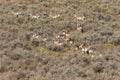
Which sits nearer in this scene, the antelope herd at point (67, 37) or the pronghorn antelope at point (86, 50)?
the pronghorn antelope at point (86, 50)

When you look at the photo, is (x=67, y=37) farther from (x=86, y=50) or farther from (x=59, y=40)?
(x=86, y=50)

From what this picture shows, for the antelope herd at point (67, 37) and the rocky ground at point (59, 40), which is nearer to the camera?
the rocky ground at point (59, 40)

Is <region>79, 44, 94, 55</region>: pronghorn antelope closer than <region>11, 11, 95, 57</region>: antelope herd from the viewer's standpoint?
Yes

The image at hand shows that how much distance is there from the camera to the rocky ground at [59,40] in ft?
28.8

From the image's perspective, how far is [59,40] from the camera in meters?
11.5

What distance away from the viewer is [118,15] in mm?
14984

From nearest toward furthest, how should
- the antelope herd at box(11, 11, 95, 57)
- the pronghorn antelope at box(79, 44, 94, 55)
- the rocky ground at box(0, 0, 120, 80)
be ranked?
1. the rocky ground at box(0, 0, 120, 80)
2. the pronghorn antelope at box(79, 44, 94, 55)
3. the antelope herd at box(11, 11, 95, 57)

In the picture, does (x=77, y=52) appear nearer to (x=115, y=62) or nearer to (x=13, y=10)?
(x=115, y=62)

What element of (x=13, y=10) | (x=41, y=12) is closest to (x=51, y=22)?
(x=41, y=12)

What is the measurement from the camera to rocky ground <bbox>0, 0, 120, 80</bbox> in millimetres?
8773

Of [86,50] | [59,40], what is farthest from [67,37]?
[86,50]

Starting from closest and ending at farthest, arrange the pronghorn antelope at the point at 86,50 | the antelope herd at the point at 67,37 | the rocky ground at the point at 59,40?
the rocky ground at the point at 59,40, the pronghorn antelope at the point at 86,50, the antelope herd at the point at 67,37

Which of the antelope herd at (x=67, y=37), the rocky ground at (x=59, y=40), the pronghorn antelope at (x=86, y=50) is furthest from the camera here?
the antelope herd at (x=67, y=37)

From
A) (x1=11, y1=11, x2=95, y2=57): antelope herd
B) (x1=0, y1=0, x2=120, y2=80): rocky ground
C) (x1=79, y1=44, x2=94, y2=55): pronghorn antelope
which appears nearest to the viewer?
(x1=0, y1=0, x2=120, y2=80): rocky ground
